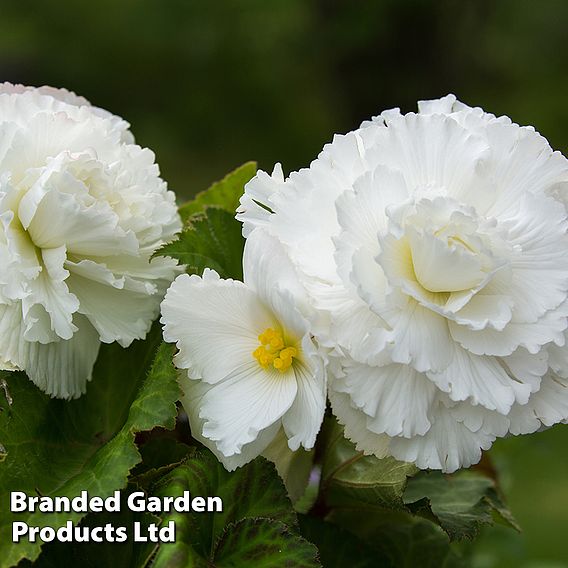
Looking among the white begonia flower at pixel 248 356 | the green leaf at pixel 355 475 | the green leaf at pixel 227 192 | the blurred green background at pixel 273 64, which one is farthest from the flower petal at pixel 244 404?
the blurred green background at pixel 273 64

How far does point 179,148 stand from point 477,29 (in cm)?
178

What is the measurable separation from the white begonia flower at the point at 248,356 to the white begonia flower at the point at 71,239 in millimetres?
57

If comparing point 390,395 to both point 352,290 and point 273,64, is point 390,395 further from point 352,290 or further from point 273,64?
point 273,64

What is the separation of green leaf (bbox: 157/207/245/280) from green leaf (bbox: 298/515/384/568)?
0.65ft

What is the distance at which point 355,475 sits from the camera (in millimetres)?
630

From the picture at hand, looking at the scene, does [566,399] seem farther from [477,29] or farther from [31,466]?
[477,29]

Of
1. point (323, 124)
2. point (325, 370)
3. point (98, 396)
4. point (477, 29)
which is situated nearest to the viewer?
point (325, 370)

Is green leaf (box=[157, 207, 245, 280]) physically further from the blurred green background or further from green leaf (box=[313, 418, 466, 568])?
the blurred green background

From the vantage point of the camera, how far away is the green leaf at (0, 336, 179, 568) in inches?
20.6

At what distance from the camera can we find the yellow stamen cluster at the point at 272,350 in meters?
0.54

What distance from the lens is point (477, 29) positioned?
459cm

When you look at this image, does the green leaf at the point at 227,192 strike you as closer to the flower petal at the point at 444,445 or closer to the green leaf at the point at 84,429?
the green leaf at the point at 84,429

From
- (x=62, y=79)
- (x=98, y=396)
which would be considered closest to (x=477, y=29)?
(x=62, y=79)

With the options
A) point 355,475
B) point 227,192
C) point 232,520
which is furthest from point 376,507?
point 227,192
